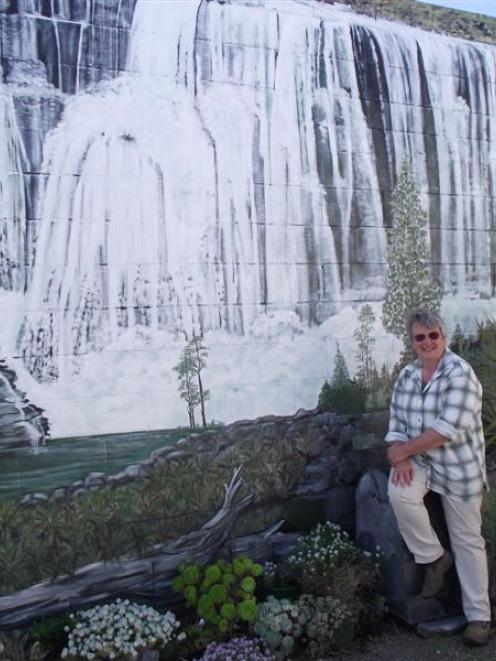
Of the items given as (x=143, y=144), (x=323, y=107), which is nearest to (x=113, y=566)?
(x=143, y=144)

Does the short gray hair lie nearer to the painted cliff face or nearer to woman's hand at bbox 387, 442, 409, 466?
woman's hand at bbox 387, 442, 409, 466

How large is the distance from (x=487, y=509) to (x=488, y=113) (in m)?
2.61

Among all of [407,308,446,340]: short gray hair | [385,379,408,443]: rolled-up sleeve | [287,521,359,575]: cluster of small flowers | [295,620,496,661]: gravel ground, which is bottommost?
[295,620,496,661]: gravel ground

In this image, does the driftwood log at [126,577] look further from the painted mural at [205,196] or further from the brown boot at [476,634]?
the brown boot at [476,634]

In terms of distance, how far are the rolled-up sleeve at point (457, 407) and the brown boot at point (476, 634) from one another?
95 cm

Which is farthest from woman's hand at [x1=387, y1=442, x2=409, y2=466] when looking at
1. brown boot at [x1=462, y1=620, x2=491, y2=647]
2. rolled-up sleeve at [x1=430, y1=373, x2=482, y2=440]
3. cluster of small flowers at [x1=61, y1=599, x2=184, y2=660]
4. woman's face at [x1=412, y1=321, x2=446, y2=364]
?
cluster of small flowers at [x1=61, y1=599, x2=184, y2=660]

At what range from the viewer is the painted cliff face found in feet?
12.0

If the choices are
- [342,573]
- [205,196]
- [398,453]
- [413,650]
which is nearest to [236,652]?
[342,573]

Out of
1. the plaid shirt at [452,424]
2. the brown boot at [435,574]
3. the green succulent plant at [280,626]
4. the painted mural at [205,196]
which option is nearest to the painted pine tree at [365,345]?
the painted mural at [205,196]

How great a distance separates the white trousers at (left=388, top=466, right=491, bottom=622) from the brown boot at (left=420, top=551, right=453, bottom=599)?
0.05 meters

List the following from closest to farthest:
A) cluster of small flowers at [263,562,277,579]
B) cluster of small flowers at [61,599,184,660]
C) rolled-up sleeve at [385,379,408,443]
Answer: cluster of small flowers at [61,599,184,660] < rolled-up sleeve at [385,379,408,443] < cluster of small flowers at [263,562,277,579]

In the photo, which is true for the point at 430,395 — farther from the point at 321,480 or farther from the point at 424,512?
the point at 321,480

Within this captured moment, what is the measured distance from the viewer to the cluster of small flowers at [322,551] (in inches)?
151

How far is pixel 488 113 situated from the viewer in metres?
4.88
